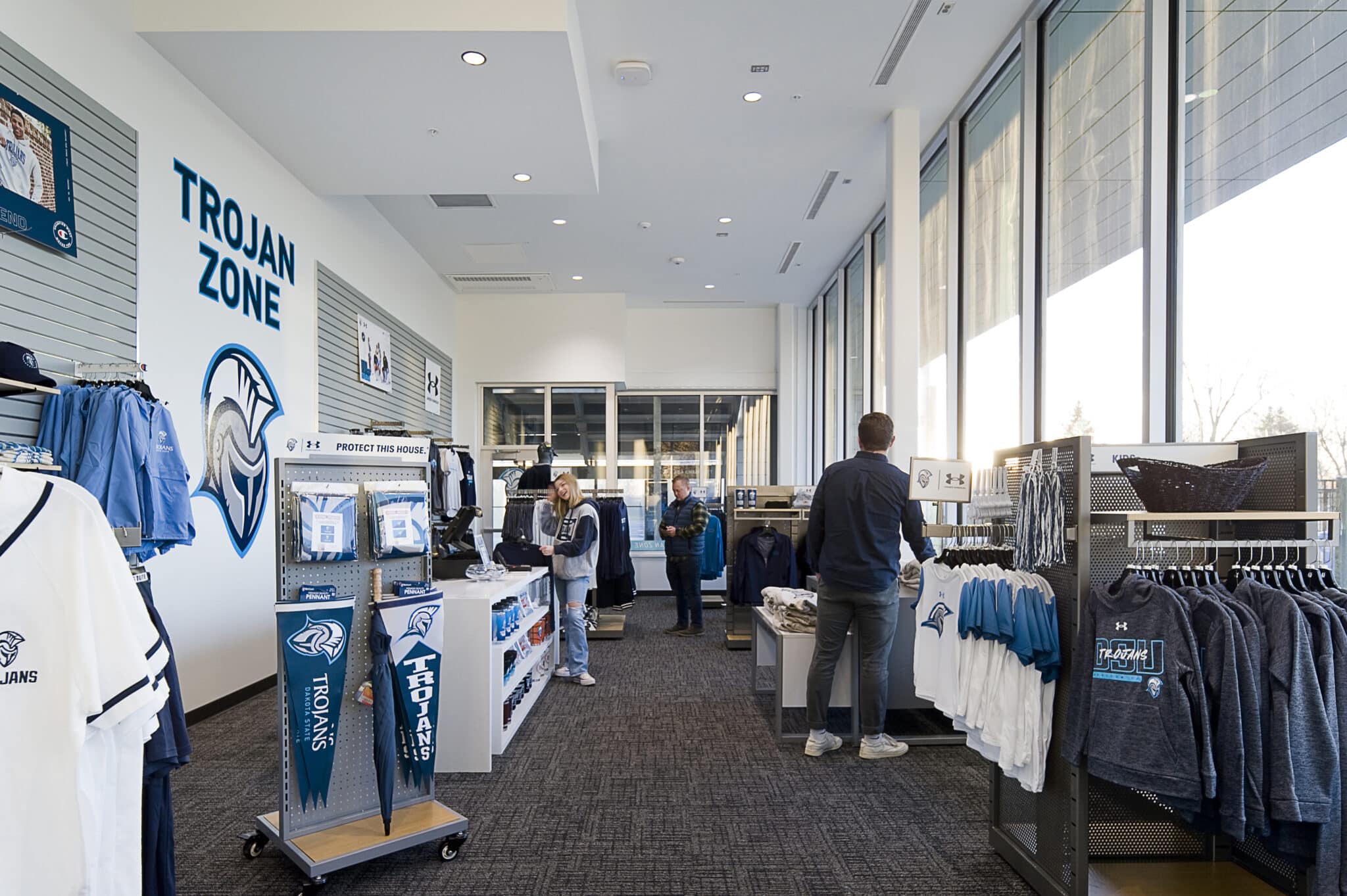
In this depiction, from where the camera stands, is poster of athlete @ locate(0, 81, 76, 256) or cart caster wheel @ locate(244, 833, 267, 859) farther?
poster of athlete @ locate(0, 81, 76, 256)

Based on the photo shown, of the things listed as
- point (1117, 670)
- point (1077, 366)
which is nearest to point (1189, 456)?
point (1117, 670)

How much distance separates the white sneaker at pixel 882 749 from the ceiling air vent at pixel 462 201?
216 inches

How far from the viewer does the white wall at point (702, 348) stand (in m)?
11.4

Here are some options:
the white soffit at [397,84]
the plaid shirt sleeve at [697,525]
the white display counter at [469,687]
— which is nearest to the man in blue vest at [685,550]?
the plaid shirt sleeve at [697,525]

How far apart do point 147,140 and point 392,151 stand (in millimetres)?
1482

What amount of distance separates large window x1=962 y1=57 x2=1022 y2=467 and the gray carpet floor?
86.5 inches

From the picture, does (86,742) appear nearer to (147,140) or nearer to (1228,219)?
(147,140)

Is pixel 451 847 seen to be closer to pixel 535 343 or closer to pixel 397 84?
pixel 397 84

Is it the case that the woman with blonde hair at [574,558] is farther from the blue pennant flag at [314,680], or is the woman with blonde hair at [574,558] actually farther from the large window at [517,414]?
the large window at [517,414]

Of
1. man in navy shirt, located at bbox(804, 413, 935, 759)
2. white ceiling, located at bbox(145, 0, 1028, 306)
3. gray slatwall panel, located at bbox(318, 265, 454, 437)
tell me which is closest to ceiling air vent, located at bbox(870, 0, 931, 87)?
white ceiling, located at bbox(145, 0, 1028, 306)

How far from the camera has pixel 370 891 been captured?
2652 mm

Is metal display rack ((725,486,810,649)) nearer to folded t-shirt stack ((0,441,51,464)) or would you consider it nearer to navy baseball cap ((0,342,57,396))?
navy baseball cap ((0,342,57,396))

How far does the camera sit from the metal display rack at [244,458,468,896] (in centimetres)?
271

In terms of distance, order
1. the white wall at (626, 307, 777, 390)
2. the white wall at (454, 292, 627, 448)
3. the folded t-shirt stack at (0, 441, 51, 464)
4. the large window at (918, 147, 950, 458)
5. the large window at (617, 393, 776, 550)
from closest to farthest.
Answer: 1. the folded t-shirt stack at (0, 441, 51, 464)
2. the large window at (918, 147, 950, 458)
3. the white wall at (454, 292, 627, 448)
4. the large window at (617, 393, 776, 550)
5. the white wall at (626, 307, 777, 390)
